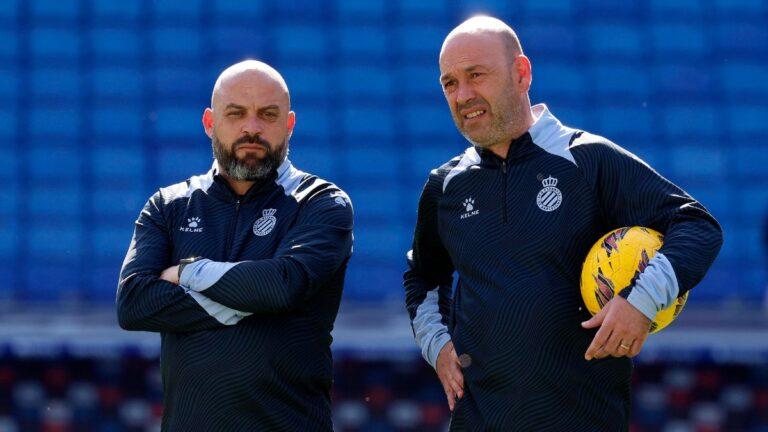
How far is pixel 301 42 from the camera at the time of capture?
46.6ft

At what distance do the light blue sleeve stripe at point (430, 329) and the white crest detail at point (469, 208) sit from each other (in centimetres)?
45

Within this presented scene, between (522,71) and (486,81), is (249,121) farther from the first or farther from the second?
(522,71)

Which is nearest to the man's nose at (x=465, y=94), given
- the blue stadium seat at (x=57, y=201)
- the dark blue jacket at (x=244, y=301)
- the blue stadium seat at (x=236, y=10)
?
the dark blue jacket at (x=244, y=301)

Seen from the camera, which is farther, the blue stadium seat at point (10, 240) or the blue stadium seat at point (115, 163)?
the blue stadium seat at point (115, 163)

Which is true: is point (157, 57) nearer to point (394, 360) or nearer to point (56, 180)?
point (56, 180)

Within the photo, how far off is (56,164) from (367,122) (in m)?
3.83

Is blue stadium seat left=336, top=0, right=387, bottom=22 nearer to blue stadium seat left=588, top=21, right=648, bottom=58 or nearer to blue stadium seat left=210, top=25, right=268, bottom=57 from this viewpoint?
blue stadium seat left=210, top=25, right=268, bottom=57

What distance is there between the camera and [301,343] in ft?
13.0

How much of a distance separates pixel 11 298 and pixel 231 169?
9.37 meters

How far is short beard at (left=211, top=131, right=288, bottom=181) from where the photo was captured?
4125mm

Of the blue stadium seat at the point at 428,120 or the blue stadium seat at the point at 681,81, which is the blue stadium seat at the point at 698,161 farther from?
the blue stadium seat at the point at 428,120

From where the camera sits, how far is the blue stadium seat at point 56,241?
13070 mm

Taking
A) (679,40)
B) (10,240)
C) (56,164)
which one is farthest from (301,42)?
(679,40)

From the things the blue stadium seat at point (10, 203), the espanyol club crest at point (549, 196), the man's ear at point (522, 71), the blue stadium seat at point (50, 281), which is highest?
the man's ear at point (522, 71)
